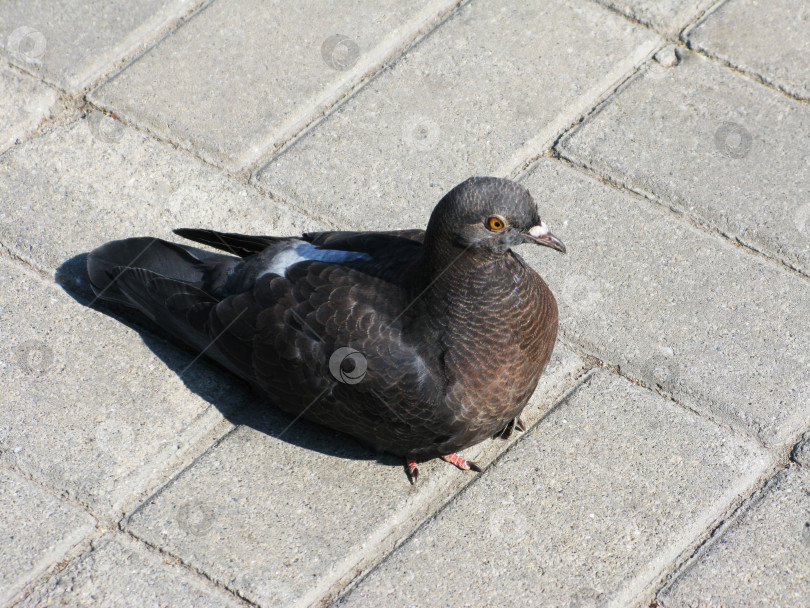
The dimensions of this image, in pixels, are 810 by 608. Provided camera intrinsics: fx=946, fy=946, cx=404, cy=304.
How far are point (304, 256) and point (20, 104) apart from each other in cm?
200

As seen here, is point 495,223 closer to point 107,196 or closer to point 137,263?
point 137,263

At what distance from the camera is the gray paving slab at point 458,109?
434cm

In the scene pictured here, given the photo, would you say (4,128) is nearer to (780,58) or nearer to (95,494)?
(95,494)

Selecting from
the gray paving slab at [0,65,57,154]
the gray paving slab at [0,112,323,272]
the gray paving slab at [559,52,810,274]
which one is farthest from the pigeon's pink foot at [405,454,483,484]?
the gray paving slab at [0,65,57,154]

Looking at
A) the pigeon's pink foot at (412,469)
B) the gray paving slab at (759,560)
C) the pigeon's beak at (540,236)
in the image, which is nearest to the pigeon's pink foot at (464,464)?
the pigeon's pink foot at (412,469)

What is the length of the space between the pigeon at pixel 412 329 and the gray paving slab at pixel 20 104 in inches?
68.6

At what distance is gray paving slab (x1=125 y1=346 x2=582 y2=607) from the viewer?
3.20 m

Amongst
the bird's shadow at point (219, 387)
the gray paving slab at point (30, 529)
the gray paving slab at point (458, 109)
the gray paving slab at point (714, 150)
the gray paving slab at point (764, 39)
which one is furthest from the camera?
the gray paving slab at point (764, 39)

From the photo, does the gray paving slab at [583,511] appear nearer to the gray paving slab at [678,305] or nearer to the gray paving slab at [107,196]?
the gray paving slab at [678,305]

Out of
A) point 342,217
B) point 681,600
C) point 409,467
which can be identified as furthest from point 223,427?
point 681,600

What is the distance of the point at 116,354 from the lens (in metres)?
3.82

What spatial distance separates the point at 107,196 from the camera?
4328 millimetres

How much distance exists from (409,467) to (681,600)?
104 cm

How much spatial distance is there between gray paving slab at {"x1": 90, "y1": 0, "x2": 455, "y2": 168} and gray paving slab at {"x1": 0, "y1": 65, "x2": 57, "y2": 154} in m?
0.26
